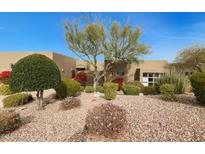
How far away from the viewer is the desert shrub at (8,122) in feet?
16.6

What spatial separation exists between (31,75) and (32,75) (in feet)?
0.12

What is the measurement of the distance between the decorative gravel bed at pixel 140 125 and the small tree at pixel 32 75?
48.7 inches

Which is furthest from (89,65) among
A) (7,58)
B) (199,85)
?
(199,85)

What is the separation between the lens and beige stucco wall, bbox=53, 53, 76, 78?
2133cm

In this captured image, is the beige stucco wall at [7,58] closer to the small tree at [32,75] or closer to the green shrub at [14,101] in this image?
the green shrub at [14,101]

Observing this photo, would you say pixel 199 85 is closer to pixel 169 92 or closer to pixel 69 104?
pixel 169 92

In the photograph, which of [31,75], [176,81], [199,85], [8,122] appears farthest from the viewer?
[176,81]

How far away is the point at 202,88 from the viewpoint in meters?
6.21

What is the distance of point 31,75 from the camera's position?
22.9 ft

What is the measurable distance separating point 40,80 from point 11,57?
16.7 metres

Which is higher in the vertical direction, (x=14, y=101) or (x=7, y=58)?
(x=7, y=58)

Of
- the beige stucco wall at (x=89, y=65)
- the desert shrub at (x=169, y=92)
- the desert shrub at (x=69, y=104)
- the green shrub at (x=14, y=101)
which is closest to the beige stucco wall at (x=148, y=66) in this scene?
the beige stucco wall at (x=89, y=65)
